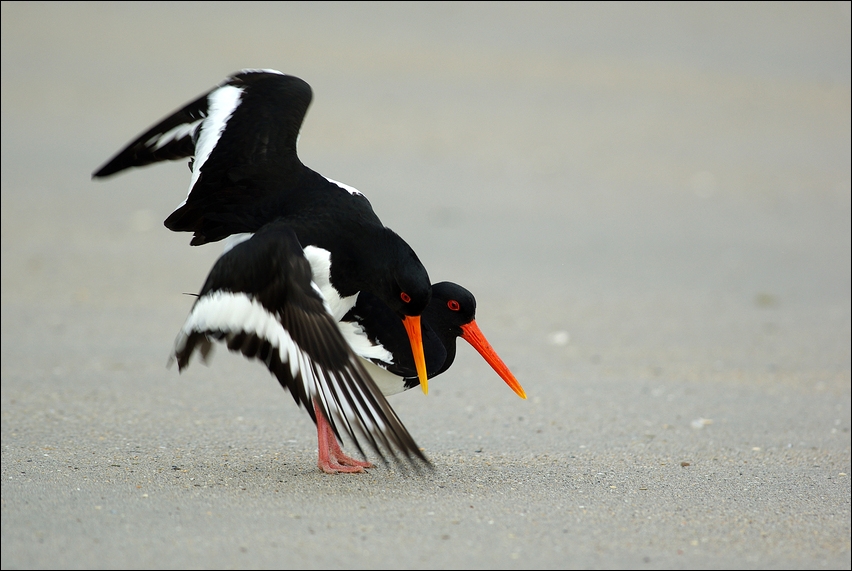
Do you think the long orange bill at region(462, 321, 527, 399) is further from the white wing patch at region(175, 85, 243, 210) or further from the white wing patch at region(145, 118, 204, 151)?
the white wing patch at region(145, 118, 204, 151)

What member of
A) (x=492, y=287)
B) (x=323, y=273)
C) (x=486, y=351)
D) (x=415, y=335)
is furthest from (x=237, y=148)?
(x=492, y=287)

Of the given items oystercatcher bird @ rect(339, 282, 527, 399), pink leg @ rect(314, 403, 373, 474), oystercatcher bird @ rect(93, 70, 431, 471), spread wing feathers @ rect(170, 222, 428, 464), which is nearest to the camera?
spread wing feathers @ rect(170, 222, 428, 464)

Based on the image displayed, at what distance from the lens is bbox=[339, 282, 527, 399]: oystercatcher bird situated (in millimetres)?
5262

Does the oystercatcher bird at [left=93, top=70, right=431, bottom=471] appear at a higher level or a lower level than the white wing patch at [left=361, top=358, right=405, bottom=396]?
higher

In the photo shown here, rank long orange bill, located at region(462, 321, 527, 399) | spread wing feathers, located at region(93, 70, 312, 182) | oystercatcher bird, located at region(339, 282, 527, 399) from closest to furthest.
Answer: oystercatcher bird, located at region(339, 282, 527, 399) → long orange bill, located at region(462, 321, 527, 399) → spread wing feathers, located at region(93, 70, 312, 182)

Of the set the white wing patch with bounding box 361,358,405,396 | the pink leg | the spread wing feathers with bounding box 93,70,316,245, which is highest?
the spread wing feathers with bounding box 93,70,316,245

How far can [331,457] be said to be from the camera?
17.1 ft

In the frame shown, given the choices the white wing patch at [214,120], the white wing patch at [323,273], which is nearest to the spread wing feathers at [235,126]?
the white wing patch at [214,120]

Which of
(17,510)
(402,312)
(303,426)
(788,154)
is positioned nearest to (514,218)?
(788,154)

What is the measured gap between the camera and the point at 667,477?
5.11 m

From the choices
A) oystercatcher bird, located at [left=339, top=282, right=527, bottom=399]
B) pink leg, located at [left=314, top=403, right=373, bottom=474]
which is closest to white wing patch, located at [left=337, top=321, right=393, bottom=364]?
oystercatcher bird, located at [left=339, top=282, right=527, bottom=399]

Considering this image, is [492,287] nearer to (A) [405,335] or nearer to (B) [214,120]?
(B) [214,120]

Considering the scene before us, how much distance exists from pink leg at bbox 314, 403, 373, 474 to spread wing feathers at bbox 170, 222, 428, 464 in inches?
22.0

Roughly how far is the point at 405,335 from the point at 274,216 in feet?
3.35
